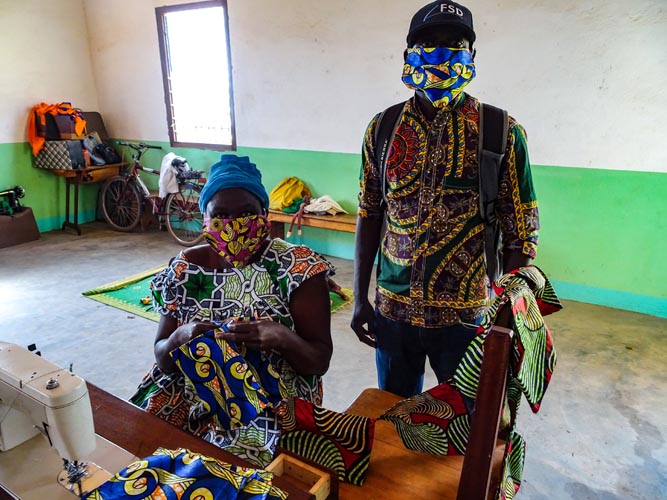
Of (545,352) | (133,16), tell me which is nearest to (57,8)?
(133,16)

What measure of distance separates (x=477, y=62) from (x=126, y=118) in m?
4.53

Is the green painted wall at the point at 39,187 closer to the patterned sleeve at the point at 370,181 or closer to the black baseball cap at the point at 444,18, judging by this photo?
the patterned sleeve at the point at 370,181

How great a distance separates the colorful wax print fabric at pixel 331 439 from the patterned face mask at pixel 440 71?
0.89 metres

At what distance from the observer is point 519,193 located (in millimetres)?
1328

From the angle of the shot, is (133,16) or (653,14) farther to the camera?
(133,16)

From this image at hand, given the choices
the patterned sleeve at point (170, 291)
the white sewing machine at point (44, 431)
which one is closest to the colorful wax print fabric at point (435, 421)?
the white sewing machine at point (44, 431)

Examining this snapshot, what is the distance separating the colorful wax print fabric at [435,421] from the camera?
964 millimetres

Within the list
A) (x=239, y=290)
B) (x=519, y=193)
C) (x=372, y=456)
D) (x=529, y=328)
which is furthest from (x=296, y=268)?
(x=529, y=328)

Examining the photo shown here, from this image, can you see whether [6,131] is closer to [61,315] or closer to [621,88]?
[61,315]

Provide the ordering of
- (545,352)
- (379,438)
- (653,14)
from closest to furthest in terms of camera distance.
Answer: (545,352), (379,438), (653,14)

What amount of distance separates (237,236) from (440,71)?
28.6 inches

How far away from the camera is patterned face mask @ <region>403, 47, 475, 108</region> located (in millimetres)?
1322

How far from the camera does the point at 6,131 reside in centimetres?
552

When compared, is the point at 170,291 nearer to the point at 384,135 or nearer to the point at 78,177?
the point at 384,135
